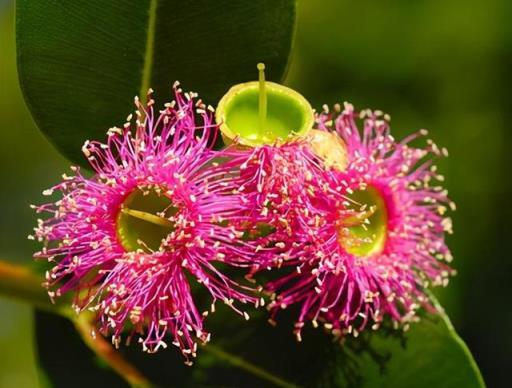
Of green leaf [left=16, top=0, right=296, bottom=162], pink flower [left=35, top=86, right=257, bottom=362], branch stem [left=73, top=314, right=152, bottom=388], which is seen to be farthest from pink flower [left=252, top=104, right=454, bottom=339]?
branch stem [left=73, top=314, right=152, bottom=388]

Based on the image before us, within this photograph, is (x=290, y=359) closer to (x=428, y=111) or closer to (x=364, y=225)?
(x=364, y=225)

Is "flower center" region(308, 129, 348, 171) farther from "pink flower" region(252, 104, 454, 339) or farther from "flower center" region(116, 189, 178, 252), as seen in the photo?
"flower center" region(116, 189, 178, 252)

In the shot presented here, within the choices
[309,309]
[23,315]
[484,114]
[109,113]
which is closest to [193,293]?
[309,309]

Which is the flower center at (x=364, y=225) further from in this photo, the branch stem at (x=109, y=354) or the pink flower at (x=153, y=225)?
the branch stem at (x=109, y=354)

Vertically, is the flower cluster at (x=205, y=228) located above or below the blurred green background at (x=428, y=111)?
below

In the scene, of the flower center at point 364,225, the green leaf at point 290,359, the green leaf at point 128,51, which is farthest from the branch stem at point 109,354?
the flower center at point 364,225

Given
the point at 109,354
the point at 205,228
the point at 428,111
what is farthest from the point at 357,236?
the point at 428,111
